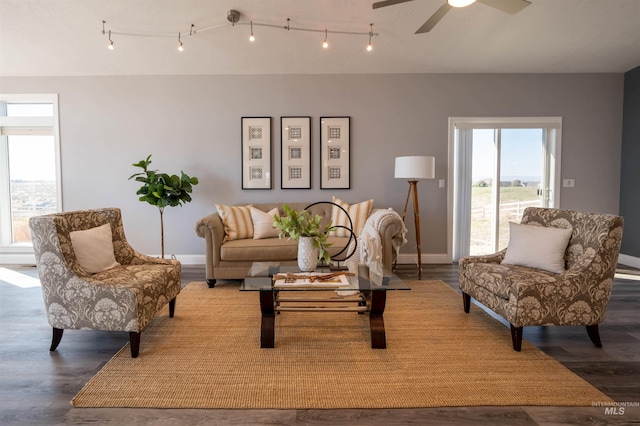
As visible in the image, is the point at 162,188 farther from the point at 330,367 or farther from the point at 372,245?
the point at 330,367

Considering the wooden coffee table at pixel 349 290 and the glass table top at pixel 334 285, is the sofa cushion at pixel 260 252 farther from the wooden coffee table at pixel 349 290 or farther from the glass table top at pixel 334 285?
the wooden coffee table at pixel 349 290

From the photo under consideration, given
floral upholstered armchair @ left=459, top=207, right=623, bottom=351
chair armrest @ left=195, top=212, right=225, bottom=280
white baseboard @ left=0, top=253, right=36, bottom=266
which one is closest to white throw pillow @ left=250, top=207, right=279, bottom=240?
chair armrest @ left=195, top=212, right=225, bottom=280

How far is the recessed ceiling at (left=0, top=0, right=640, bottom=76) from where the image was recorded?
3.69 meters

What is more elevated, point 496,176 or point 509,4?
point 509,4

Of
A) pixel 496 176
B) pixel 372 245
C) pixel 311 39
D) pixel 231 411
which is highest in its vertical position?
pixel 311 39

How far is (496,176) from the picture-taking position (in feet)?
16.6

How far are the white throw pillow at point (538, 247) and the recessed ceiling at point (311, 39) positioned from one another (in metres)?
2.41

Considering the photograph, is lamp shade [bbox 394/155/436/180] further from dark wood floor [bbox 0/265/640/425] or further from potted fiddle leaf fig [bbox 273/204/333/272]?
dark wood floor [bbox 0/265/640/425]

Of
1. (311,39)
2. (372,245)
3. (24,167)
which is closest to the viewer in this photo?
(372,245)

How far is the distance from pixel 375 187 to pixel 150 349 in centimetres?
343

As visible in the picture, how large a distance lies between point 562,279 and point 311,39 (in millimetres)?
3446

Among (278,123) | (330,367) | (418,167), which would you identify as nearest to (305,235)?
(330,367)

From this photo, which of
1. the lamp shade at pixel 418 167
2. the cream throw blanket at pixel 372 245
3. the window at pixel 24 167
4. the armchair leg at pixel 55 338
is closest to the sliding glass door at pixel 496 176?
the lamp shade at pixel 418 167

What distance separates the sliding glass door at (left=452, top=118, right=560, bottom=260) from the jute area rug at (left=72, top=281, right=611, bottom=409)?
2.44m
